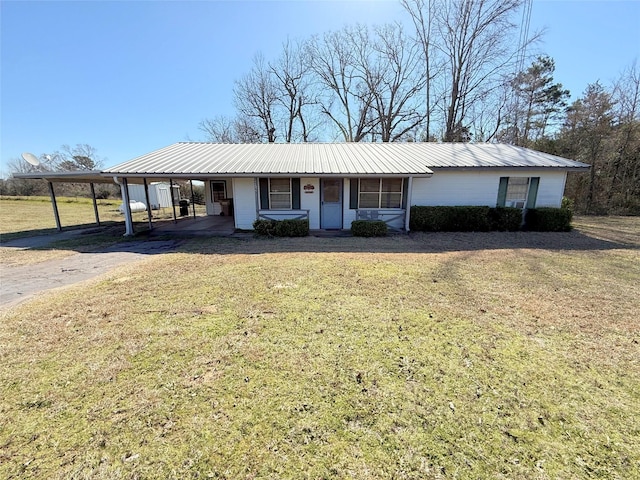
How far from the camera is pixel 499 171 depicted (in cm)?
1145

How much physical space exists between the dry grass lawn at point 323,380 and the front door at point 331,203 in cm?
630

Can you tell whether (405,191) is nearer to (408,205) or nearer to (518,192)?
(408,205)

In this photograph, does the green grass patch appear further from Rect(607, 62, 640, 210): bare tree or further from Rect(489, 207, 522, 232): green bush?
Rect(607, 62, 640, 210): bare tree

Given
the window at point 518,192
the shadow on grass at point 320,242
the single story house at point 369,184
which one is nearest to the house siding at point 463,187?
the single story house at point 369,184

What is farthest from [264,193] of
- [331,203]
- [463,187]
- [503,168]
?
[503,168]

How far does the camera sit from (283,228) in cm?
1010

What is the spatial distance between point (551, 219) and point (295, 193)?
409 inches

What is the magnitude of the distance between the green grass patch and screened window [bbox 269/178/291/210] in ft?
21.7

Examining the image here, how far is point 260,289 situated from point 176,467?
3.11 meters

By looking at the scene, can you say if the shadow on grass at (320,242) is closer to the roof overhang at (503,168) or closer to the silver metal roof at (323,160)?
the silver metal roof at (323,160)

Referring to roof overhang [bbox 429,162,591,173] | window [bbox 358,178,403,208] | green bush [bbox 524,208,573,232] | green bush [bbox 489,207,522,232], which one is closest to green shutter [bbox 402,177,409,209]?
window [bbox 358,178,403,208]

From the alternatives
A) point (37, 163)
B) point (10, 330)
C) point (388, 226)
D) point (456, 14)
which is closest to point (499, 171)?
point (388, 226)

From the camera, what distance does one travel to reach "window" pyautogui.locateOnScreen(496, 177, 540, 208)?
11.7 metres

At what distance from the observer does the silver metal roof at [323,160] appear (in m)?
9.98
